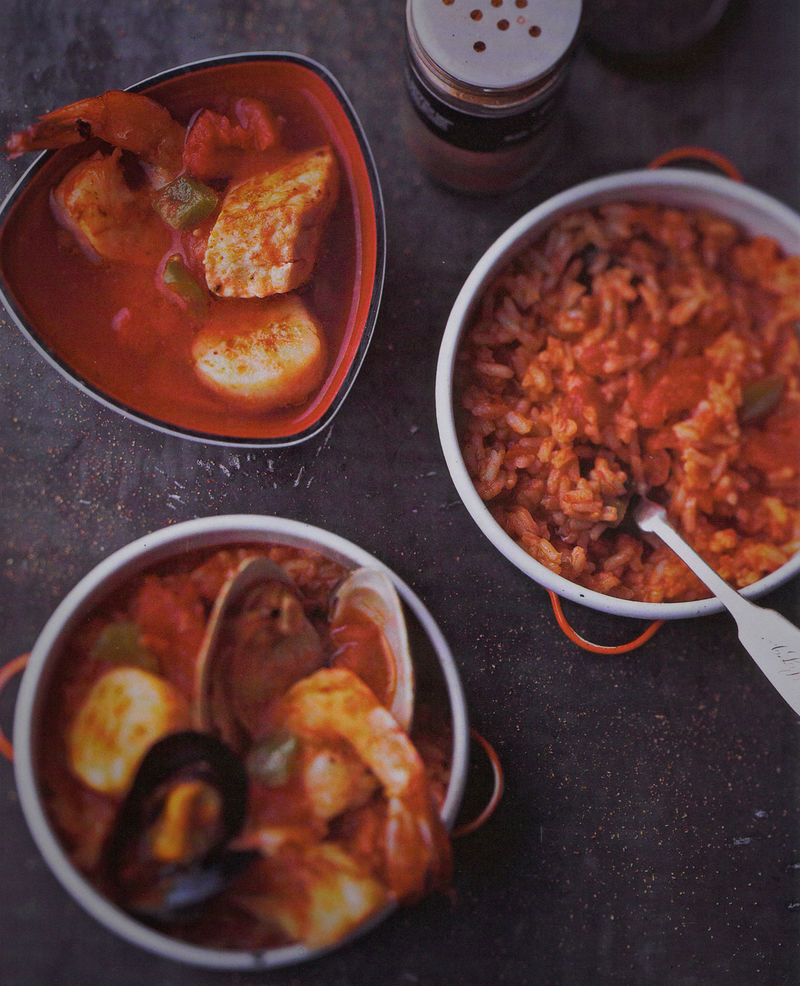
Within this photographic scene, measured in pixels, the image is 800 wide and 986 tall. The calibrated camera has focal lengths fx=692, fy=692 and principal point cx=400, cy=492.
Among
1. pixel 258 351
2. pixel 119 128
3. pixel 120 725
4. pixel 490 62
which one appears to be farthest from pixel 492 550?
pixel 119 128

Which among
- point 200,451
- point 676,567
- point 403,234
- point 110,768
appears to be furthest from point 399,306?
point 110,768

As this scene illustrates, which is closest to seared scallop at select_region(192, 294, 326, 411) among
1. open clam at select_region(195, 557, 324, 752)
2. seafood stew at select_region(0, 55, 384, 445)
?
seafood stew at select_region(0, 55, 384, 445)

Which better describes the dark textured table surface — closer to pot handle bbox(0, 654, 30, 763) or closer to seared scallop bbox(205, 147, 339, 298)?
pot handle bbox(0, 654, 30, 763)

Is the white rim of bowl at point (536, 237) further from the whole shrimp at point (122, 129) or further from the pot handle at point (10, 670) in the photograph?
the pot handle at point (10, 670)

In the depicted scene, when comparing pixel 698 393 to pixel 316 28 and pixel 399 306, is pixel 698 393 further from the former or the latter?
pixel 316 28

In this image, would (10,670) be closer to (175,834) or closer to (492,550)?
(175,834)
